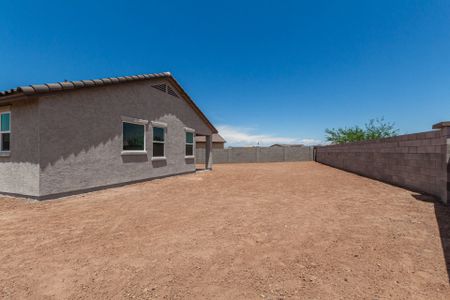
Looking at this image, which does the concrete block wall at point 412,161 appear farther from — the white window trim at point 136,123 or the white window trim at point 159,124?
the white window trim at point 159,124

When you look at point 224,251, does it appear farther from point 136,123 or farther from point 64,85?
point 136,123

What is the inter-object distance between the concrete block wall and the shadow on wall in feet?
1.00

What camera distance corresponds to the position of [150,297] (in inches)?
89.9

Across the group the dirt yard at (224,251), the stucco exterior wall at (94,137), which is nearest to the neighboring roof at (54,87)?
the stucco exterior wall at (94,137)

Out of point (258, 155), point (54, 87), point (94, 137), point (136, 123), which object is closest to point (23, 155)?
point (94, 137)

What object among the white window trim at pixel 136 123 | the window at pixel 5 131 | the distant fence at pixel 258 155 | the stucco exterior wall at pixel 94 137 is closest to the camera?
the stucco exterior wall at pixel 94 137

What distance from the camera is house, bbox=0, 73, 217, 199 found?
21.5ft

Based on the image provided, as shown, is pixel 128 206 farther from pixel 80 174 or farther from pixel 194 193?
pixel 80 174

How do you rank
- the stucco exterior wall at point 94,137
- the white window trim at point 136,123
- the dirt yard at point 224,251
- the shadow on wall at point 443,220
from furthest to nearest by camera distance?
the white window trim at point 136,123 → the stucco exterior wall at point 94,137 → the shadow on wall at point 443,220 → the dirt yard at point 224,251

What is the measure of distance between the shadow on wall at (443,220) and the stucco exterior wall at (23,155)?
31.5ft

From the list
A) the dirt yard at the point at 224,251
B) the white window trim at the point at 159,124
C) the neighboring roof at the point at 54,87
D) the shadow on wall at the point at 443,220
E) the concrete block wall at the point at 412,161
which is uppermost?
the neighboring roof at the point at 54,87

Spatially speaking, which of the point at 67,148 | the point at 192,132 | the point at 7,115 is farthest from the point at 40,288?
the point at 192,132

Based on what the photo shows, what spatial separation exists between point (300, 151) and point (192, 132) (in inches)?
897

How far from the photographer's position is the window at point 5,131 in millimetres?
7324
